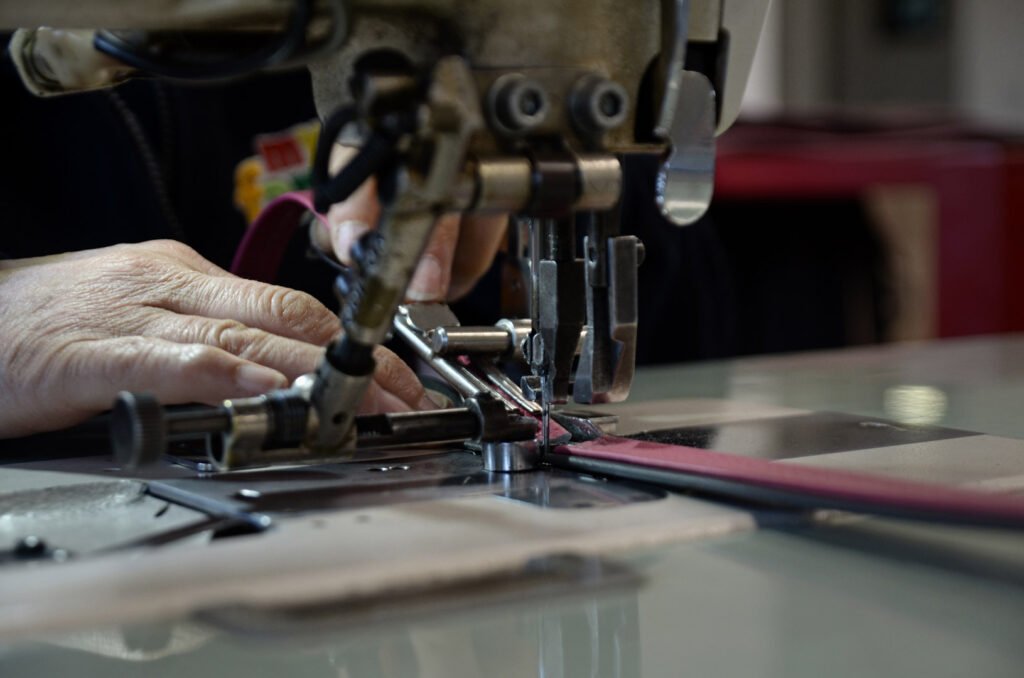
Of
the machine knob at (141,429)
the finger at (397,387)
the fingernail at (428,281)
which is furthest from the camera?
the fingernail at (428,281)

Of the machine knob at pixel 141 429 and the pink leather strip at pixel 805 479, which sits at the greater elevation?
the machine knob at pixel 141 429

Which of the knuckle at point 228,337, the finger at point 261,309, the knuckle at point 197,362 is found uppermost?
the finger at point 261,309

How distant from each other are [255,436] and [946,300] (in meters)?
2.70

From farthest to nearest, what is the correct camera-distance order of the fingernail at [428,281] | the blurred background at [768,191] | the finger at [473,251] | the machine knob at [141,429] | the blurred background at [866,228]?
the blurred background at [866,228] → the blurred background at [768,191] → the finger at [473,251] → the fingernail at [428,281] → the machine knob at [141,429]

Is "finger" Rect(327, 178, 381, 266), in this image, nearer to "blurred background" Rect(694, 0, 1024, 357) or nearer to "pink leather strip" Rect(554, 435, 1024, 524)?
"pink leather strip" Rect(554, 435, 1024, 524)

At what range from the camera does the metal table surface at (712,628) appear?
477 mm

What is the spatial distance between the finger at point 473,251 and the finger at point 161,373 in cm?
33

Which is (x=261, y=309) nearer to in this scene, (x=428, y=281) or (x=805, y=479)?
(x=428, y=281)

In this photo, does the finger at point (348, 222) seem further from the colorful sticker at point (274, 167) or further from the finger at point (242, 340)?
the colorful sticker at point (274, 167)

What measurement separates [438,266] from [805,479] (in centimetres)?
48

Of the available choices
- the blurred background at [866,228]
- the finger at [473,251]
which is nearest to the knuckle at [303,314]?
the finger at [473,251]

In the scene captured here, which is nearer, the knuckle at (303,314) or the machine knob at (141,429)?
the machine knob at (141,429)

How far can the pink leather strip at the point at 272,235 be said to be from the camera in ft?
3.31

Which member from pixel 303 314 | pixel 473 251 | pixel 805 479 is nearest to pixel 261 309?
pixel 303 314
